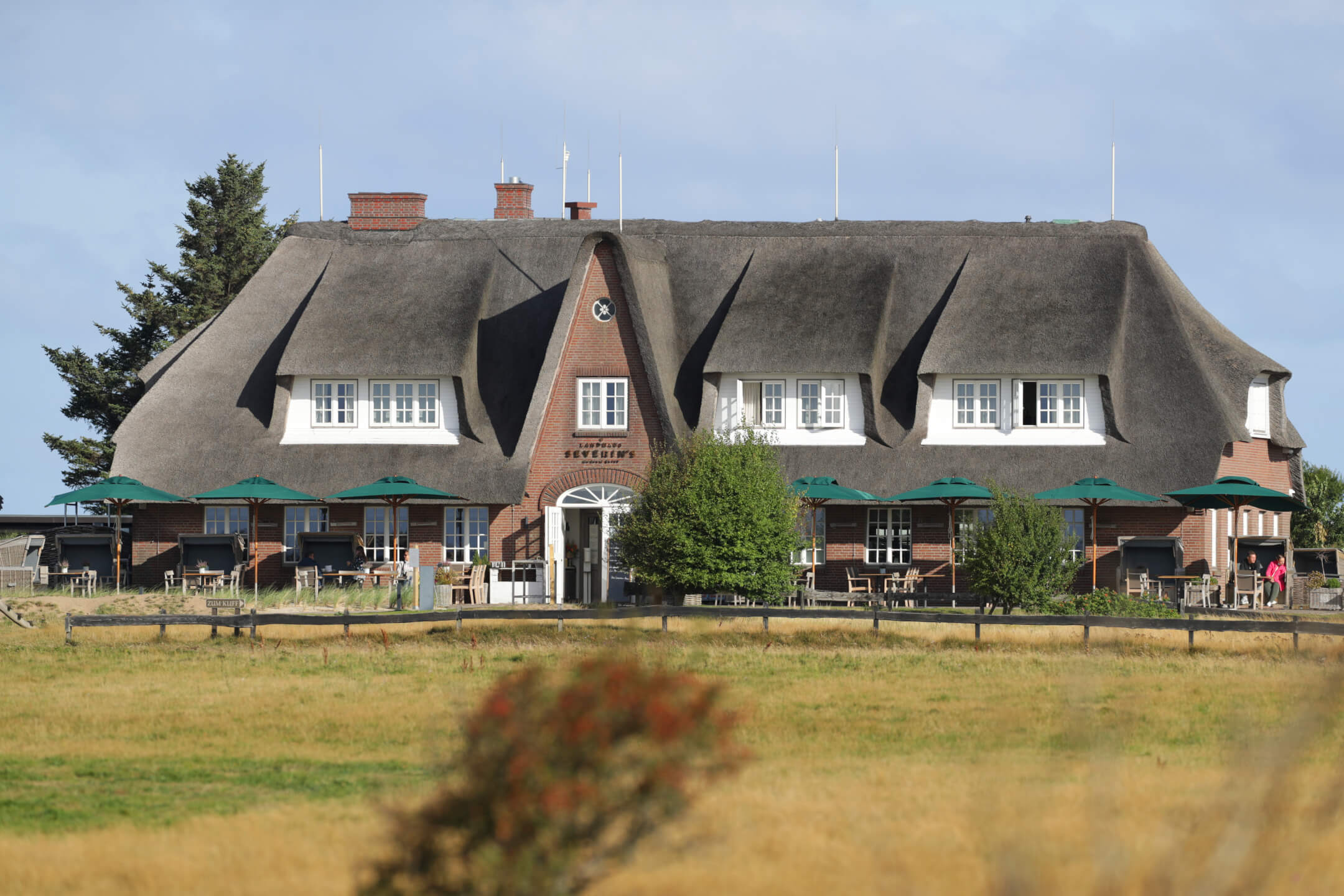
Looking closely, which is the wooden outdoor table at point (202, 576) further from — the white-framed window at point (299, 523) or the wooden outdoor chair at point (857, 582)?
the wooden outdoor chair at point (857, 582)

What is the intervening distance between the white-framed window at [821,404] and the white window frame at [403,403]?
8.41m

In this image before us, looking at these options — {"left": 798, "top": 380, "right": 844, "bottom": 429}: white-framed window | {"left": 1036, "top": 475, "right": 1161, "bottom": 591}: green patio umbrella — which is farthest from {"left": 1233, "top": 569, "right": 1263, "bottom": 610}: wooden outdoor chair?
{"left": 798, "top": 380, "right": 844, "bottom": 429}: white-framed window

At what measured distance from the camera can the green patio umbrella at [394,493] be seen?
108 ft

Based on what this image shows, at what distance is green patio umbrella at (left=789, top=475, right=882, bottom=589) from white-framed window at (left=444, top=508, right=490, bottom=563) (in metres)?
7.29

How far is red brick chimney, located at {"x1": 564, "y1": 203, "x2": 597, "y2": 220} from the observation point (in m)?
43.5

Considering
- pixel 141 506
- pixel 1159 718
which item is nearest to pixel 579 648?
pixel 1159 718

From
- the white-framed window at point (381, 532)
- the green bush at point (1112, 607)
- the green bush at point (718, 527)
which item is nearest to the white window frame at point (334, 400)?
the white-framed window at point (381, 532)

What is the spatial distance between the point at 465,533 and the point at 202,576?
19.6 feet

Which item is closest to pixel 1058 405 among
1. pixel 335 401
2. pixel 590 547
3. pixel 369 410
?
pixel 590 547

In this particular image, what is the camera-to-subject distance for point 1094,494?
3098cm

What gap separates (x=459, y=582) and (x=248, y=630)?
7538mm

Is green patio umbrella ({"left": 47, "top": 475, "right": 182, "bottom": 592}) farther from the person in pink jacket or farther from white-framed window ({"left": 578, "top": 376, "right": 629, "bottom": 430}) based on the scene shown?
the person in pink jacket

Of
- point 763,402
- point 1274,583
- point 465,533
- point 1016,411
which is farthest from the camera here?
point 763,402

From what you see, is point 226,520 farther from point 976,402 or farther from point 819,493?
point 976,402
